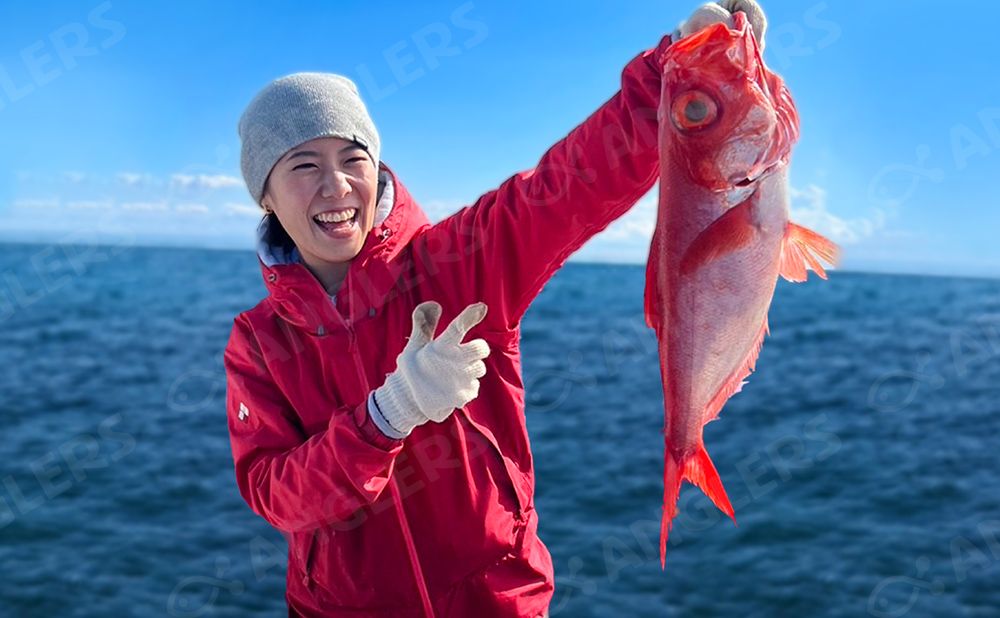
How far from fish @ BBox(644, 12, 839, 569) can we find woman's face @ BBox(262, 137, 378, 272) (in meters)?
1.13

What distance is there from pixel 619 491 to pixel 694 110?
859cm

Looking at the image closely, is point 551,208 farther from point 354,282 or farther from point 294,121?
point 294,121

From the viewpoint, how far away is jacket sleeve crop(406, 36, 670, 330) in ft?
7.69

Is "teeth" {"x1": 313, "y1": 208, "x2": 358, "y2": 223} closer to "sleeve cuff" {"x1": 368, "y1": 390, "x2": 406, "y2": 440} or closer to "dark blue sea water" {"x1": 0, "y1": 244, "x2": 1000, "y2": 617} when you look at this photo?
"sleeve cuff" {"x1": 368, "y1": 390, "x2": 406, "y2": 440}

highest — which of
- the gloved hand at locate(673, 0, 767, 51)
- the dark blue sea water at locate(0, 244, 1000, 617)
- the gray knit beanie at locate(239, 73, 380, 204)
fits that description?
the gray knit beanie at locate(239, 73, 380, 204)

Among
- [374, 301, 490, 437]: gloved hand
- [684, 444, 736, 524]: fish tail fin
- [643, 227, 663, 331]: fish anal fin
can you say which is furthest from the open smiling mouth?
[684, 444, 736, 524]: fish tail fin

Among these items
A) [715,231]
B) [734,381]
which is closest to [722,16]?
[715,231]

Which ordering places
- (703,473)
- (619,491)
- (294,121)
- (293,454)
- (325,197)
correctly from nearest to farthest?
(703,473) → (293,454) → (325,197) → (294,121) → (619,491)

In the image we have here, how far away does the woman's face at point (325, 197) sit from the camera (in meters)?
2.89

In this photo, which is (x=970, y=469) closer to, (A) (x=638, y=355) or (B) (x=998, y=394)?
(B) (x=998, y=394)

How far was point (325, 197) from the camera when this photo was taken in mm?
2887

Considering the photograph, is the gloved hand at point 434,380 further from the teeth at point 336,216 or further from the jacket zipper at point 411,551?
the teeth at point 336,216

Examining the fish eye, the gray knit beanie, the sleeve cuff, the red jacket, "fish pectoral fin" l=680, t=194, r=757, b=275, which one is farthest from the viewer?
the gray knit beanie

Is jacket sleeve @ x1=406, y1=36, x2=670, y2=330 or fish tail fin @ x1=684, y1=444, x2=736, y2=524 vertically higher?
jacket sleeve @ x1=406, y1=36, x2=670, y2=330
